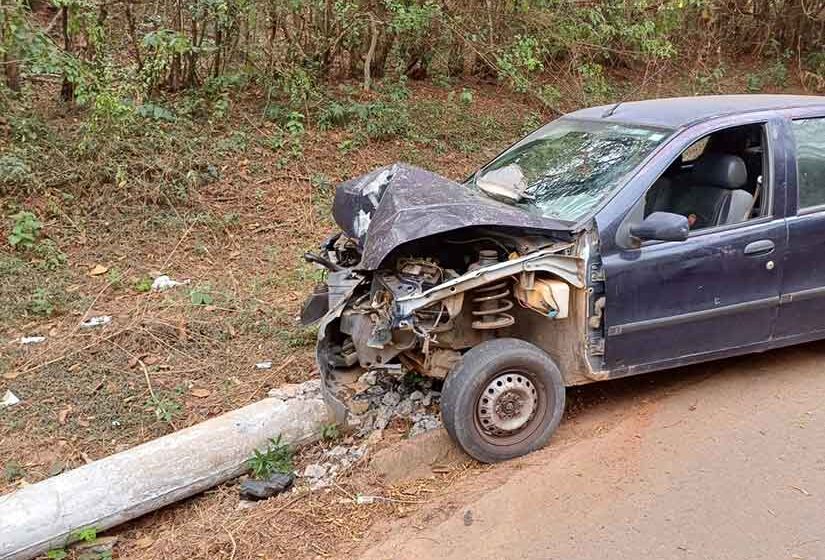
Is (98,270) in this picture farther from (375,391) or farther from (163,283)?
(375,391)

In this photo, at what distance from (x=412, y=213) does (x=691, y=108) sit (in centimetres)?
199

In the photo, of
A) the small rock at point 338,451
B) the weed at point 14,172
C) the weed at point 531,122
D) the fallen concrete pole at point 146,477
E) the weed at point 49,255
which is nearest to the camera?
the fallen concrete pole at point 146,477

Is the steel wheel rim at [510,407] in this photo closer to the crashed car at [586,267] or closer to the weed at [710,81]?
the crashed car at [586,267]

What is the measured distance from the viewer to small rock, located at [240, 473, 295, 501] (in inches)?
156

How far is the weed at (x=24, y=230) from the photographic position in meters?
6.97

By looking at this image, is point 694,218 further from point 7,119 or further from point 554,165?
point 7,119

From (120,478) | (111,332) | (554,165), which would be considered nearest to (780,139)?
(554,165)

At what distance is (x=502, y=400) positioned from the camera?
4.02 metres

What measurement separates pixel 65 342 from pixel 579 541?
414cm

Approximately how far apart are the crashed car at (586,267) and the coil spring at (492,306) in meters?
0.01

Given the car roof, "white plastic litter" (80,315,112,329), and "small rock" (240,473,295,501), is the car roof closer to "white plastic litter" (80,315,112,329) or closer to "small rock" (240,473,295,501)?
"small rock" (240,473,295,501)

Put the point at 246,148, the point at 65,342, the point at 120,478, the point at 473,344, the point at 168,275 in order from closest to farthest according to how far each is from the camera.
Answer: the point at 120,478, the point at 473,344, the point at 65,342, the point at 168,275, the point at 246,148

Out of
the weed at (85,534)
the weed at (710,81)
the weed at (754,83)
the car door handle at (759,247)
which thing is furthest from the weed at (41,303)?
the weed at (754,83)

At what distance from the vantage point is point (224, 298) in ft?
20.9
